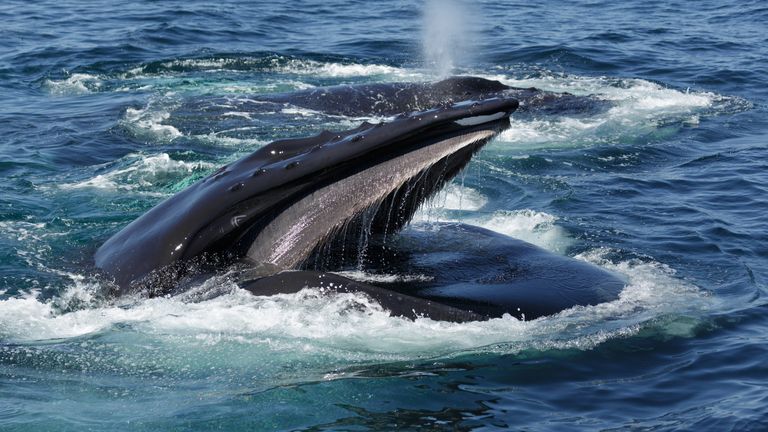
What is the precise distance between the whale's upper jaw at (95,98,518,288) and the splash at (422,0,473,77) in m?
17.7

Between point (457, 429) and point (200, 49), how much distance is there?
72.4 ft

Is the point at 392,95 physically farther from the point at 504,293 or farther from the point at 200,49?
the point at 504,293

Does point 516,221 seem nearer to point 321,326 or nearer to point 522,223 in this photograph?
point 522,223

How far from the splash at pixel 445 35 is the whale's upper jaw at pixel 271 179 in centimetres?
1771

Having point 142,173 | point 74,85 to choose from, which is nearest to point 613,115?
point 142,173

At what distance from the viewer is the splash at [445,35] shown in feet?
90.0

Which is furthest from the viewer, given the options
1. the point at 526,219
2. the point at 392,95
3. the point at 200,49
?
the point at 200,49

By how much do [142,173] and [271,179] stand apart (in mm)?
7885

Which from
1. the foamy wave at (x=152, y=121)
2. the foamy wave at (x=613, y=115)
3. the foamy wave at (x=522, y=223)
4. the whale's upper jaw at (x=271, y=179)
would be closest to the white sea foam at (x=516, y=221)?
the foamy wave at (x=522, y=223)

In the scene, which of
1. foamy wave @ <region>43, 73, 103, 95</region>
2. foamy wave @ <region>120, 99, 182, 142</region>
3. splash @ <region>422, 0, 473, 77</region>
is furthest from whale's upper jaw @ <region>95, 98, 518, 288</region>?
splash @ <region>422, 0, 473, 77</region>

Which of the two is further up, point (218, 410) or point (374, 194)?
point (374, 194)

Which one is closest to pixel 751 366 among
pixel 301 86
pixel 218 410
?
pixel 218 410

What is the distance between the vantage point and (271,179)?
7039 millimetres

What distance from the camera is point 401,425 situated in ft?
21.1
